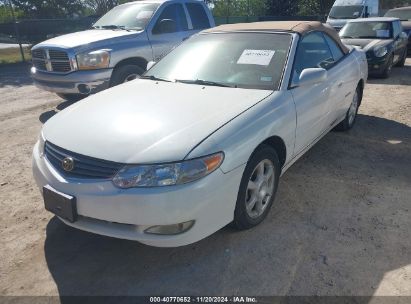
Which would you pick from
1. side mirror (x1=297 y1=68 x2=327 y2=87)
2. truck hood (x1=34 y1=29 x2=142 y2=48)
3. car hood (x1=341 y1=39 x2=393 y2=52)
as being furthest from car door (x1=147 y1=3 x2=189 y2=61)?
car hood (x1=341 y1=39 x2=393 y2=52)

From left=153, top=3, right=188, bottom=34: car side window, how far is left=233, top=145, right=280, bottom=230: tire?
188 inches

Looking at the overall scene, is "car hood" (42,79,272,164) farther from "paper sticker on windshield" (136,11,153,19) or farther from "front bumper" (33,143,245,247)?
"paper sticker on windshield" (136,11,153,19)

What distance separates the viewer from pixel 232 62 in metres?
3.68

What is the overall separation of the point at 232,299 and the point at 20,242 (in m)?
1.82

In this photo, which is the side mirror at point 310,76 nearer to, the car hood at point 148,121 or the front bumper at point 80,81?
the car hood at point 148,121

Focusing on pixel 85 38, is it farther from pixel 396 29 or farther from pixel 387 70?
pixel 396 29

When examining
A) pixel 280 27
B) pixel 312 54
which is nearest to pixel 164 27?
pixel 280 27

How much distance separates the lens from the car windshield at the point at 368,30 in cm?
981

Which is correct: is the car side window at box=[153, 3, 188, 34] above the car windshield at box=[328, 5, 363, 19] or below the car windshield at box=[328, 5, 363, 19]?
above

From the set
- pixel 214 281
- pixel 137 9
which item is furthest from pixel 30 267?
pixel 137 9

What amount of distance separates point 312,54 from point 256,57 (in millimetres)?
785

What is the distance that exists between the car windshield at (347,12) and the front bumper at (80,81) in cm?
1169

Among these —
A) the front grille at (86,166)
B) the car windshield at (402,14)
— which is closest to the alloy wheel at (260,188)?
the front grille at (86,166)

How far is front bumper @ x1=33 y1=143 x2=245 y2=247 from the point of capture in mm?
2430
